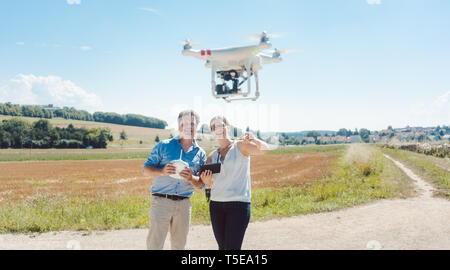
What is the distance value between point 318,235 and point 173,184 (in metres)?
4.38

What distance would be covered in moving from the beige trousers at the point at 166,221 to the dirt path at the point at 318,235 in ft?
8.50

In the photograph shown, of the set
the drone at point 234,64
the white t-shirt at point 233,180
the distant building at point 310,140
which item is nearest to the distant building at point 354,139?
the distant building at point 310,140

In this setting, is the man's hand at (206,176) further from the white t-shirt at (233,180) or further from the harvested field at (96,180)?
the harvested field at (96,180)

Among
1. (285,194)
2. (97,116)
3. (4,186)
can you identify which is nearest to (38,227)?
(285,194)

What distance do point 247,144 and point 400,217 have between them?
6.83 meters

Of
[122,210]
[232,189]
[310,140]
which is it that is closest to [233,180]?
[232,189]

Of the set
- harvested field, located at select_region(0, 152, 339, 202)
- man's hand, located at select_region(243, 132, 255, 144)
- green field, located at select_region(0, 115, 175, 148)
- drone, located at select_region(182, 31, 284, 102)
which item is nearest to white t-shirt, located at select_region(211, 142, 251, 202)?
man's hand, located at select_region(243, 132, 255, 144)

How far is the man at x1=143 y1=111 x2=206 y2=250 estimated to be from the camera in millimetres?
3529

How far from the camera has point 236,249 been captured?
128 inches

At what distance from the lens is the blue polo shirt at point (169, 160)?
356 centimetres

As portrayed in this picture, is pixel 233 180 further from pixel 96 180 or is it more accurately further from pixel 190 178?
pixel 96 180

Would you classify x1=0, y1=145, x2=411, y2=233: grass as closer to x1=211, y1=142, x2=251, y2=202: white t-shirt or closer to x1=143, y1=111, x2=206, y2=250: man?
x1=143, y1=111, x2=206, y2=250: man
